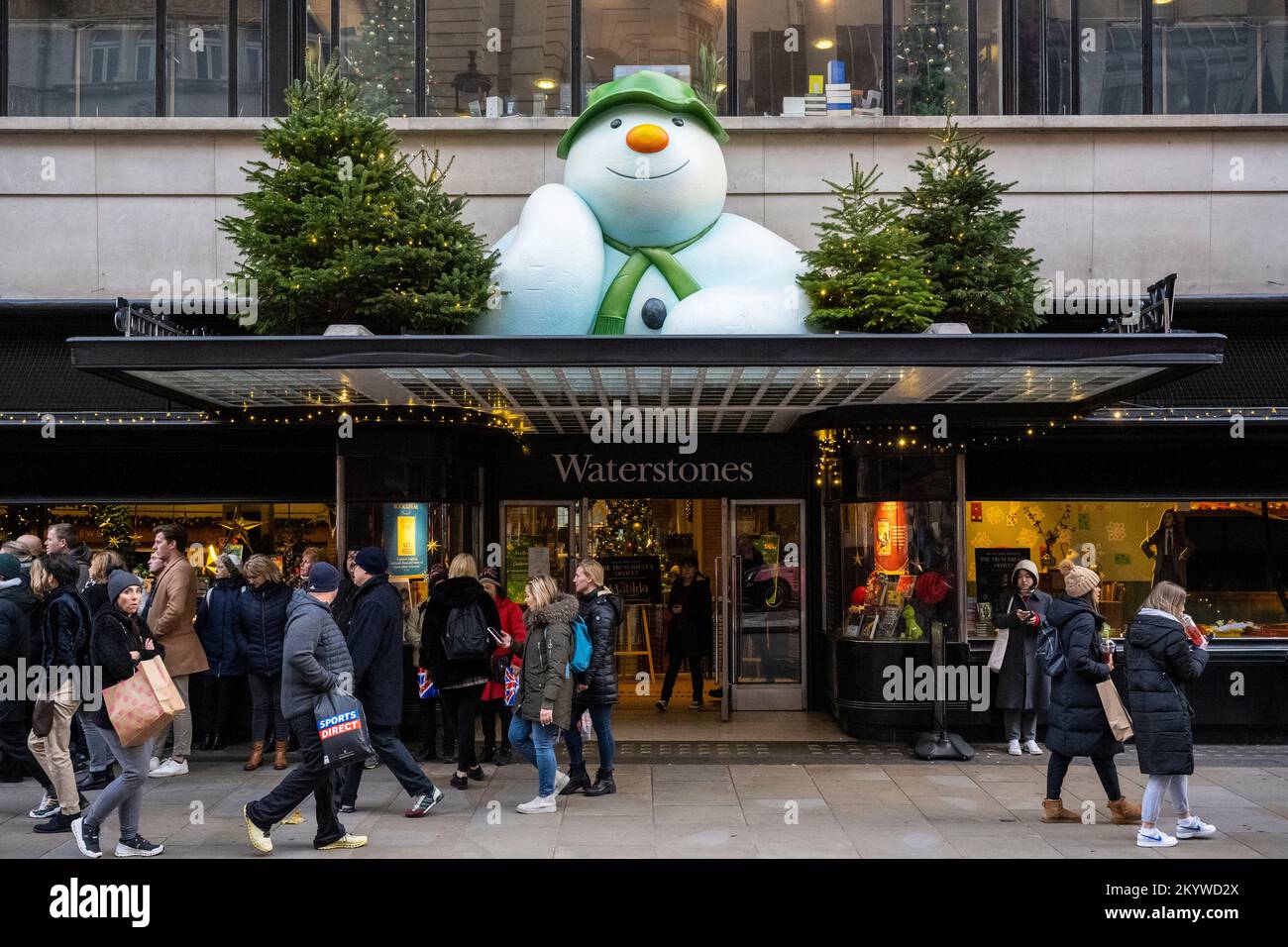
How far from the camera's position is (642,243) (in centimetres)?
1144

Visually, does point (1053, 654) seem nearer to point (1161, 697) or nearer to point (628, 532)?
point (1161, 697)

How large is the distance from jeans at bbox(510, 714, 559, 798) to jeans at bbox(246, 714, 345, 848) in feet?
5.14

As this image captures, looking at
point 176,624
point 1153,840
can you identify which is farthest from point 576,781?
point 1153,840

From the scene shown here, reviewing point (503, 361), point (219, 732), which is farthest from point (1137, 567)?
point (219, 732)

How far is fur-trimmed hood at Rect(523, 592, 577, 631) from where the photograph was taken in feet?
28.4

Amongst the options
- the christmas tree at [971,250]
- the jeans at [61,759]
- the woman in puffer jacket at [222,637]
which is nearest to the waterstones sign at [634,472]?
the christmas tree at [971,250]

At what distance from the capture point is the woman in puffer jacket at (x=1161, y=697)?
764 cm

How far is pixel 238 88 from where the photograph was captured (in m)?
12.7

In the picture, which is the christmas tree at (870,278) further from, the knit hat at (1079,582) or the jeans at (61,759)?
the jeans at (61,759)

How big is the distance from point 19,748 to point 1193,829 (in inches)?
340

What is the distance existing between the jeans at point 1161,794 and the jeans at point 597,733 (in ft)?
12.9

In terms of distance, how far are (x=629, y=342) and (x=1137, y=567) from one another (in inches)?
270

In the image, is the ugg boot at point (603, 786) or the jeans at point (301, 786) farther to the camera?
the ugg boot at point (603, 786)

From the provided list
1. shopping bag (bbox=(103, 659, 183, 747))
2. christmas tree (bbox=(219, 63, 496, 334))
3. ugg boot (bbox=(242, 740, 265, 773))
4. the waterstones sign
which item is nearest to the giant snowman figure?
christmas tree (bbox=(219, 63, 496, 334))
